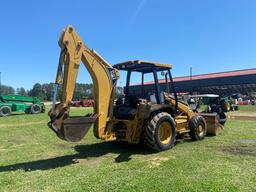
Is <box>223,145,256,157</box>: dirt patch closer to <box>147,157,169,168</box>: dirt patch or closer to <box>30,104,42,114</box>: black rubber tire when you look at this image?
<box>147,157,169,168</box>: dirt patch

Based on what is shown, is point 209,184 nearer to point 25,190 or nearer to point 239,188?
point 239,188

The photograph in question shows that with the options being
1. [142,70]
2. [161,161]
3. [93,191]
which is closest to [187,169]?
[161,161]

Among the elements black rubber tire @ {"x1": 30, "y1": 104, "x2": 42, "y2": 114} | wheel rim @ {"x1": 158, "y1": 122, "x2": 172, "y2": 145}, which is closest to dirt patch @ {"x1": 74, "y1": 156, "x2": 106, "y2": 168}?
wheel rim @ {"x1": 158, "y1": 122, "x2": 172, "y2": 145}

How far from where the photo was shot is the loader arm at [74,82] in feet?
Answer: 21.2

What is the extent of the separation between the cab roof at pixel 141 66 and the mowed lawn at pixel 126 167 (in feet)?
8.16

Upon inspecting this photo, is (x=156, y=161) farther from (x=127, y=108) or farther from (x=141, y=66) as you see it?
(x=141, y=66)

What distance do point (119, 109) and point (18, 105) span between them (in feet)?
61.7

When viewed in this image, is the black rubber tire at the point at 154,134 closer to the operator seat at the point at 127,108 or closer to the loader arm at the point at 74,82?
the operator seat at the point at 127,108

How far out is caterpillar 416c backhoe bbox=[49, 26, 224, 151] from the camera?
660 centimetres

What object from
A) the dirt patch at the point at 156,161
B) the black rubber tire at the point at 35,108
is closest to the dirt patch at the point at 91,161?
the dirt patch at the point at 156,161

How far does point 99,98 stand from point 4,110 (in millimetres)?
18649

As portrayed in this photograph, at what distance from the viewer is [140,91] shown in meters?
9.23

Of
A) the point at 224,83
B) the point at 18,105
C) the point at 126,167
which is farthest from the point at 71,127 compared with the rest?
the point at 224,83

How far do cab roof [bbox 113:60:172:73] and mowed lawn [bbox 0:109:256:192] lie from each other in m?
2.49
